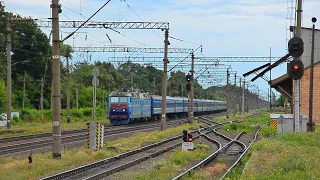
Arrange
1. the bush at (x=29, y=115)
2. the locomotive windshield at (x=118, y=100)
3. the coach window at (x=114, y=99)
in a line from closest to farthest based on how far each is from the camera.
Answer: the locomotive windshield at (x=118, y=100) < the coach window at (x=114, y=99) < the bush at (x=29, y=115)

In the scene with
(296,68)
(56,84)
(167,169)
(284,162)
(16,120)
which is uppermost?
(296,68)

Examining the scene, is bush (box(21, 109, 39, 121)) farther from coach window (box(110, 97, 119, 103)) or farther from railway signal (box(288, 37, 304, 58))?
railway signal (box(288, 37, 304, 58))

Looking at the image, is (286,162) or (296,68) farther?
(296,68)

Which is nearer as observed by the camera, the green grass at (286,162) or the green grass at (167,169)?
the green grass at (286,162)

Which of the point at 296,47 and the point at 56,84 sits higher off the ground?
the point at 296,47

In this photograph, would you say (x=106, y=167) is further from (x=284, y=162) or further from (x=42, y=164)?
(x=284, y=162)

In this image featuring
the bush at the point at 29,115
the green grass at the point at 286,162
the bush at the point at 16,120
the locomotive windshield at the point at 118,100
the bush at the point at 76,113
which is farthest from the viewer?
the bush at the point at 76,113

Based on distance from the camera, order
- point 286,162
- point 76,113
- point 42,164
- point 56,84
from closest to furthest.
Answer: point 286,162, point 42,164, point 56,84, point 76,113

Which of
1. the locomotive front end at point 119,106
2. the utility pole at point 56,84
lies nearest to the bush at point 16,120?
the locomotive front end at point 119,106

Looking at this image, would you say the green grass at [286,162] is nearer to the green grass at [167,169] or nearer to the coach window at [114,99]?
the green grass at [167,169]

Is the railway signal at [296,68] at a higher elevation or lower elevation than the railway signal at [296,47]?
lower

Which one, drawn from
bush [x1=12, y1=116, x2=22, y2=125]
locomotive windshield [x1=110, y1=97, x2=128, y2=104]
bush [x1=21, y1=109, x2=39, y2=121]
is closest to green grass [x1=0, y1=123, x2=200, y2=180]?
Answer: locomotive windshield [x1=110, y1=97, x2=128, y2=104]

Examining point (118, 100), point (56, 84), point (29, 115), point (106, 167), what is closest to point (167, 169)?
point (106, 167)

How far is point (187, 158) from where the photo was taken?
20.1 meters
